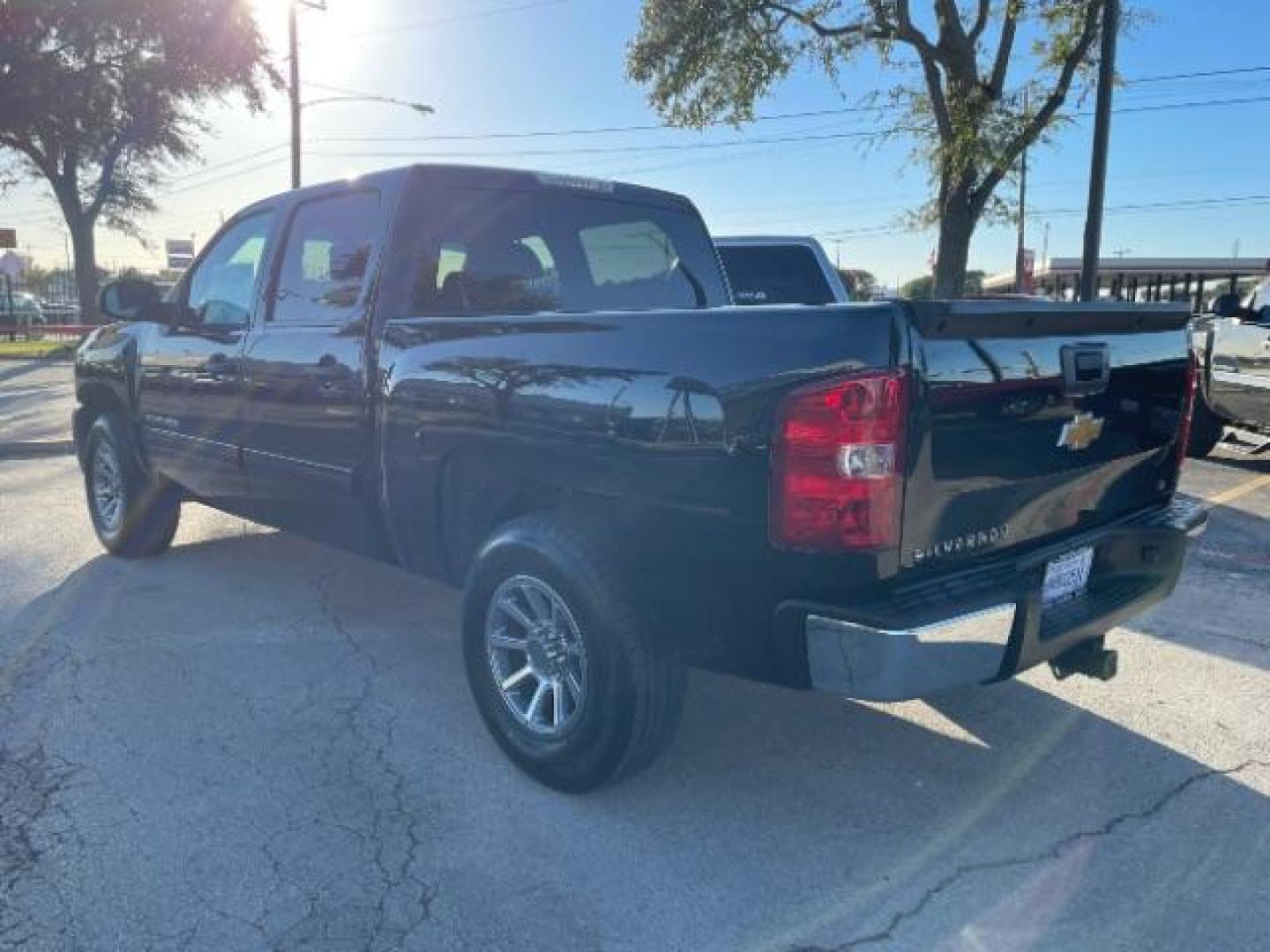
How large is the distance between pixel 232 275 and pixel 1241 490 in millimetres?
7896

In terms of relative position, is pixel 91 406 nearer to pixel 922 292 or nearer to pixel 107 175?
pixel 107 175

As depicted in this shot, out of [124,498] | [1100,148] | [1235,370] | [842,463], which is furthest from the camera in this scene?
[1100,148]

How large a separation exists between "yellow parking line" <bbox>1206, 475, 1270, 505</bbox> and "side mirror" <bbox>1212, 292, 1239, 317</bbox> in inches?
59.8

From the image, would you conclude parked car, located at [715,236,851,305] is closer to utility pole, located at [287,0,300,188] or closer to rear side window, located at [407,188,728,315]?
rear side window, located at [407,188,728,315]

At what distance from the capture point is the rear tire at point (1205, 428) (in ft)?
31.0

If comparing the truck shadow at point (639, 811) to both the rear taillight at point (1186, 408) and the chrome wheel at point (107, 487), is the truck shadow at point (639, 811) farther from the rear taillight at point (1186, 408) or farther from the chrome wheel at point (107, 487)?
the chrome wheel at point (107, 487)

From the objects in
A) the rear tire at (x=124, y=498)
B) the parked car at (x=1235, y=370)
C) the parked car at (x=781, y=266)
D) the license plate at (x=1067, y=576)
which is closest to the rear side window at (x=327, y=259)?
the rear tire at (x=124, y=498)

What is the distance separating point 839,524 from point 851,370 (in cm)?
37

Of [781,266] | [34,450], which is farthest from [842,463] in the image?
[34,450]

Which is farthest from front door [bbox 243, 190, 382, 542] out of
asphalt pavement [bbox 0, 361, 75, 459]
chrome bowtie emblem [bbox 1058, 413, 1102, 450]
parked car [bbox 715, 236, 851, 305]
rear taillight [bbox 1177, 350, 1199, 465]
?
asphalt pavement [bbox 0, 361, 75, 459]

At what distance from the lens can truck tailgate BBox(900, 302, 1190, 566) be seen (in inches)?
99.3

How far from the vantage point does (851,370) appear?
239 centimetres

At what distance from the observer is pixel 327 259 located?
4215mm

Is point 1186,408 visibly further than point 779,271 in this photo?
No
